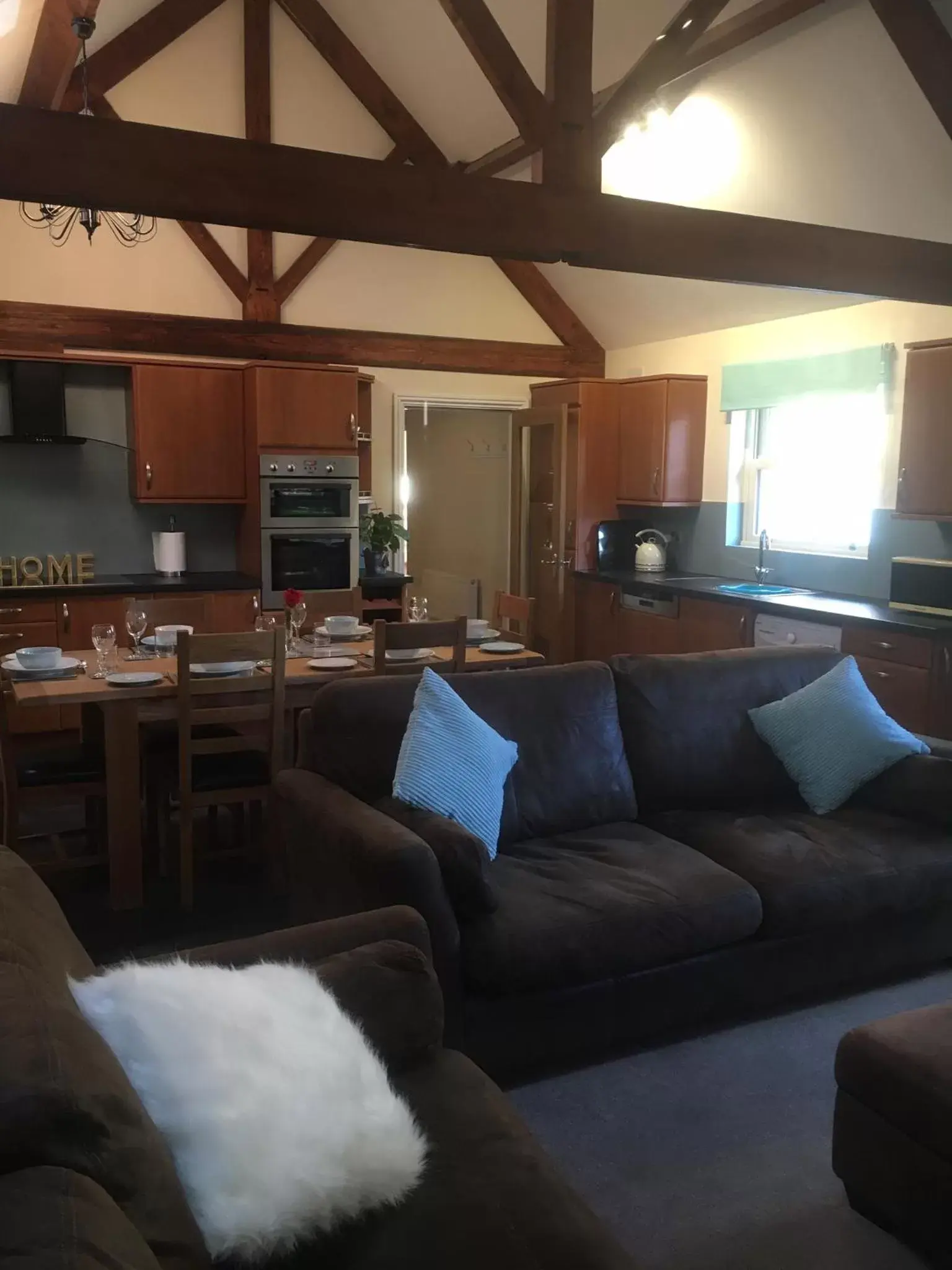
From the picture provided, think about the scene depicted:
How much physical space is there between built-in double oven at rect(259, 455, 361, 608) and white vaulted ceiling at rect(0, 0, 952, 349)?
1120 mm

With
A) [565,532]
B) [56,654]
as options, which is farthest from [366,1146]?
[565,532]

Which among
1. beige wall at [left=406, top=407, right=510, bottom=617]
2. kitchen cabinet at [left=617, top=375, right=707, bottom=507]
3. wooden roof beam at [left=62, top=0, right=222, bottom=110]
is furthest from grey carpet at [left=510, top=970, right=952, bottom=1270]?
wooden roof beam at [left=62, top=0, right=222, bottom=110]

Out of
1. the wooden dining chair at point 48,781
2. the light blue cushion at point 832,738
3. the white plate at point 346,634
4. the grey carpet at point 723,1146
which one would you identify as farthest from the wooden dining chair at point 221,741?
the light blue cushion at point 832,738

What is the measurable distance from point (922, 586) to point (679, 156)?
254 cm

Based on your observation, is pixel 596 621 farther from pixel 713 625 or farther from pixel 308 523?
pixel 308 523

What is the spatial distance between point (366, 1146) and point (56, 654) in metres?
2.73

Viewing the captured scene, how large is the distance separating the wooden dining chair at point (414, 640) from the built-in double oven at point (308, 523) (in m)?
2.21

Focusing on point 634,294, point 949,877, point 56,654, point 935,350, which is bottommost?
point 949,877

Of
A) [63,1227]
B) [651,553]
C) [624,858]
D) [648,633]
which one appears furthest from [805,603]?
[63,1227]

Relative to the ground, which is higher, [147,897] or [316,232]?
[316,232]

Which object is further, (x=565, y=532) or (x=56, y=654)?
(x=565, y=532)

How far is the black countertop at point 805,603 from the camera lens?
14.1ft

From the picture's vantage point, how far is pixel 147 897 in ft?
11.5

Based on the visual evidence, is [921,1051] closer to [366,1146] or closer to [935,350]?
[366,1146]
